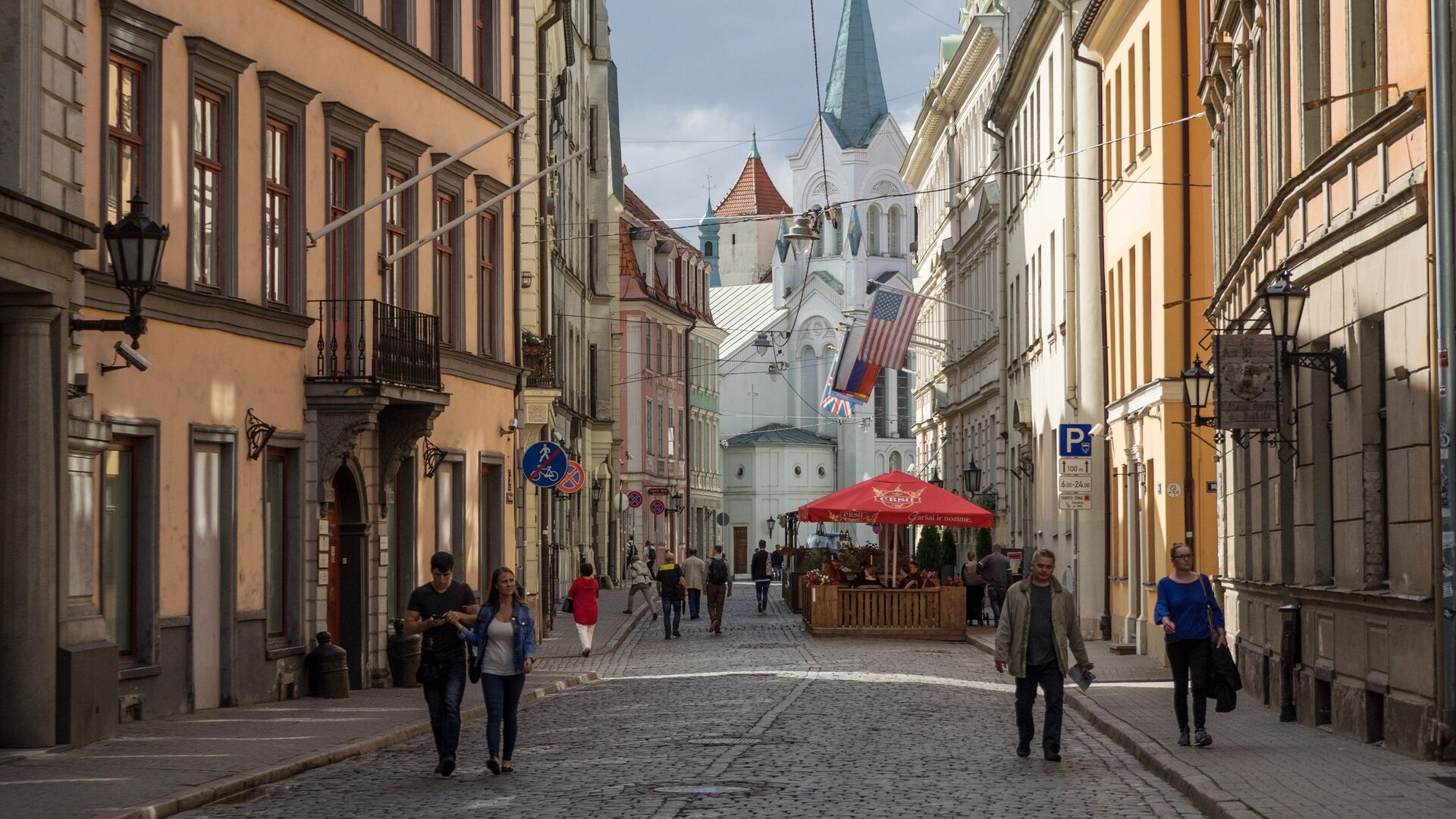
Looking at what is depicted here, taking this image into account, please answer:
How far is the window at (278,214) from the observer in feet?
72.3

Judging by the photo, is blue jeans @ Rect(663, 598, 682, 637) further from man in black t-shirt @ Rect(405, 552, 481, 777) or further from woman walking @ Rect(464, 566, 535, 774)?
woman walking @ Rect(464, 566, 535, 774)

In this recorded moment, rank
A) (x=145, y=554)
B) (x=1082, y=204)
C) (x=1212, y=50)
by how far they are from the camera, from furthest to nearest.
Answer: (x=1082, y=204) → (x=1212, y=50) → (x=145, y=554)

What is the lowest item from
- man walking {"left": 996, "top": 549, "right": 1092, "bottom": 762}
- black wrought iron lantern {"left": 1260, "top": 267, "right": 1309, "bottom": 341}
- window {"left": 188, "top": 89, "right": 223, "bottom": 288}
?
man walking {"left": 996, "top": 549, "right": 1092, "bottom": 762}

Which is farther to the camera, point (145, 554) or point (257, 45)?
point (257, 45)

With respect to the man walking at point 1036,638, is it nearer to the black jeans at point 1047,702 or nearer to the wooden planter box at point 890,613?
the black jeans at point 1047,702

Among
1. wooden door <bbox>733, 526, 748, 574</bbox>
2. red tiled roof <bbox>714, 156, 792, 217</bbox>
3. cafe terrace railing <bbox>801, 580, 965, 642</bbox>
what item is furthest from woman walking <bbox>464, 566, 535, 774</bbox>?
red tiled roof <bbox>714, 156, 792, 217</bbox>

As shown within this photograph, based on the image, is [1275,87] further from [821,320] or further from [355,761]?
[821,320]

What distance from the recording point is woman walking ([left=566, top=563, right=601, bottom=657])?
102 feet

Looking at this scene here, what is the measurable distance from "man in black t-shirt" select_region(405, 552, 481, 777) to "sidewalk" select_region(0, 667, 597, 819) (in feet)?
3.46

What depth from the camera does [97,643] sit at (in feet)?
54.2

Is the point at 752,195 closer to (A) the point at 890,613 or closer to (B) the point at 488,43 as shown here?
(A) the point at 890,613

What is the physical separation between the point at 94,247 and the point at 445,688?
15.7ft

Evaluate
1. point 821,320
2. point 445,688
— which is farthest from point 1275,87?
point 821,320

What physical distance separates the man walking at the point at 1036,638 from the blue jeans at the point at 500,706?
3658mm
